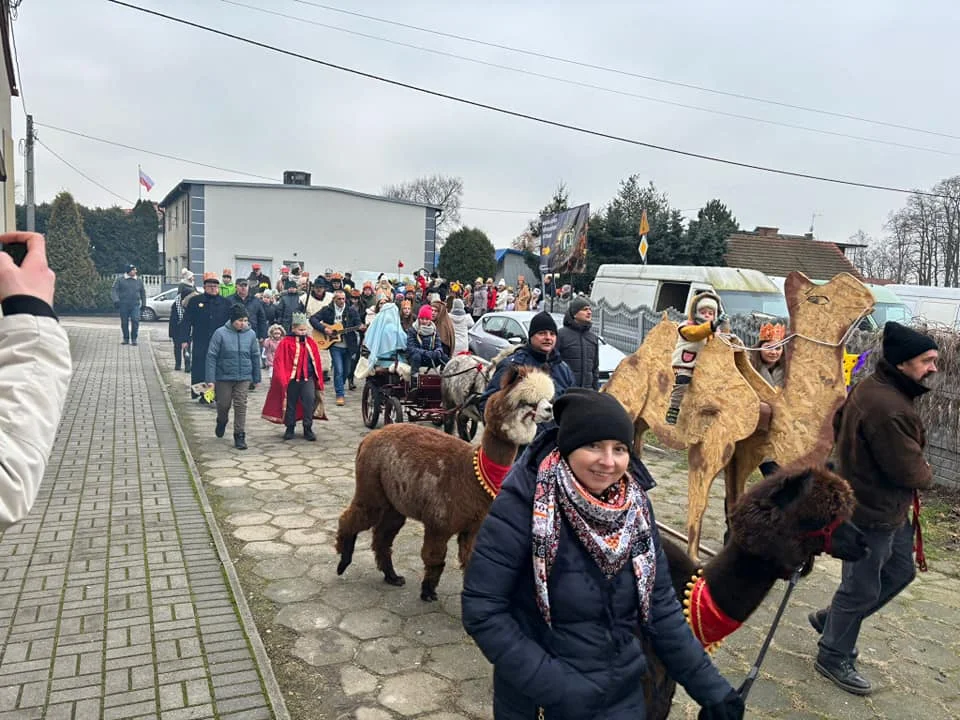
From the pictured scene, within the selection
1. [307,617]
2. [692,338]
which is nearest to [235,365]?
[307,617]

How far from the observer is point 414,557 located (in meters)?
5.65

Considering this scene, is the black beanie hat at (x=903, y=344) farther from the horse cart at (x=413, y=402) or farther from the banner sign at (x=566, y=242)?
the banner sign at (x=566, y=242)

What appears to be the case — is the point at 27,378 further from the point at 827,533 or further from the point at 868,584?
the point at 868,584

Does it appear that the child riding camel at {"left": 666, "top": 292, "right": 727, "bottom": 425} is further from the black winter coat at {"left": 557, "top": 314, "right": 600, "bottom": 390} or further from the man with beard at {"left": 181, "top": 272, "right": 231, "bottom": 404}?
the man with beard at {"left": 181, "top": 272, "right": 231, "bottom": 404}

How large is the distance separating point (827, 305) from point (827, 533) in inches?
98.3

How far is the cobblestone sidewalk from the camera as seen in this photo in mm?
3539

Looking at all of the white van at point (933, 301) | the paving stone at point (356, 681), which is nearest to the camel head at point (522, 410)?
the paving stone at point (356, 681)

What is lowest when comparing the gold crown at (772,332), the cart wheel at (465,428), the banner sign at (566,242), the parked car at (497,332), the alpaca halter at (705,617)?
the cart wheel at (465,428)

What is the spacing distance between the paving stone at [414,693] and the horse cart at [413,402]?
504 centimetres

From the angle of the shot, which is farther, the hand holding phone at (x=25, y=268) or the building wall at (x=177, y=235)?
the building wall at (x=177, y=235)

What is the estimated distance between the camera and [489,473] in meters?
4.36

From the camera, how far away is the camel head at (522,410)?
4223 millimetres

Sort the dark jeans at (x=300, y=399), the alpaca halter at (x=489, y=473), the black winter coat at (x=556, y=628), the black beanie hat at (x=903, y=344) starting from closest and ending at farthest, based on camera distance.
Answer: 1. the black winter coat at (x=556, y=628)
2. the black beanie hat at (x=903, y=344)
3. the alpaca halter at (x=489, y=473)
4. the dark jeans at (x=300, y=399)

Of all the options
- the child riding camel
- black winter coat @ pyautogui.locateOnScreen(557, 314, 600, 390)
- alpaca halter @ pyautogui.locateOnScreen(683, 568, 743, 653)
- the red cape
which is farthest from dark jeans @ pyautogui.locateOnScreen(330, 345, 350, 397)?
alpaca halter @ pyautogui.locateOnScreen(683, 568, 743, 653)
